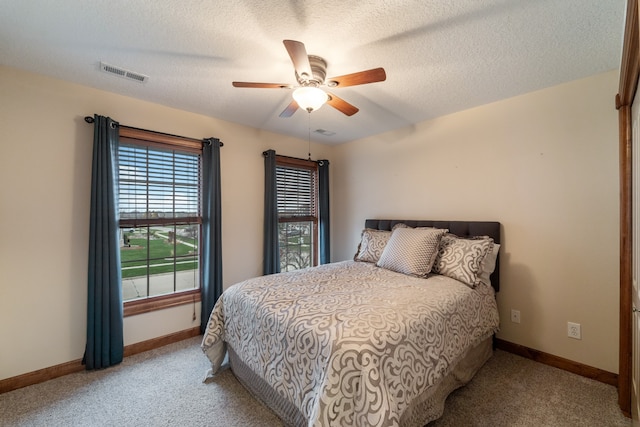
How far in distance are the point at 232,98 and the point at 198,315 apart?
230 cm

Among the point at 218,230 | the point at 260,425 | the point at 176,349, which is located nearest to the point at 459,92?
the point at 218,230

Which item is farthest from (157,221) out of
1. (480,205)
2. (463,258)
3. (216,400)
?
(480,205)

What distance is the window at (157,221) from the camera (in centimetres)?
255

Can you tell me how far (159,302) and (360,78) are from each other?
2753 mm

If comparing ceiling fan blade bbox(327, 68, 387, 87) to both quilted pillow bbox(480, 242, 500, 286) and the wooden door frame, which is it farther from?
quilted pillow bbox(480, 242, 500, 286)

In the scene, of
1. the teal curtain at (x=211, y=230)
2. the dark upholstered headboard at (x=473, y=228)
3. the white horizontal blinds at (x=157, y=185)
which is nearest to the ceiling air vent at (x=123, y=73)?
the white horizontal blinds at (x=157, y=185)

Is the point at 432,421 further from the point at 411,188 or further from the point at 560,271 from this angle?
the point at 411,188

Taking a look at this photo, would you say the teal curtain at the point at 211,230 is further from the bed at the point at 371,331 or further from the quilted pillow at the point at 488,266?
the quilted pillow at the point at 488,266

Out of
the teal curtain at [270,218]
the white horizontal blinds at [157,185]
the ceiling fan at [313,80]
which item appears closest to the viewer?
the ceiling fan at [313,80]

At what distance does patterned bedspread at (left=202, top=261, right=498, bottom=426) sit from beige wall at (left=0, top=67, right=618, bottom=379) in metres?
0.60

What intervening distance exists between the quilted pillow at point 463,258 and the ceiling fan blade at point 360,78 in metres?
Answer: 1.59

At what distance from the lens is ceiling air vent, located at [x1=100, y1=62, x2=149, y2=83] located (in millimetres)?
1980

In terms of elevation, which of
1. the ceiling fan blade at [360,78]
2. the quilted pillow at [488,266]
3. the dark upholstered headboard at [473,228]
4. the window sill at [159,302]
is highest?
the ceiling fan blade at [360,78]

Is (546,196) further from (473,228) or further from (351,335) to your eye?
(351,335)
